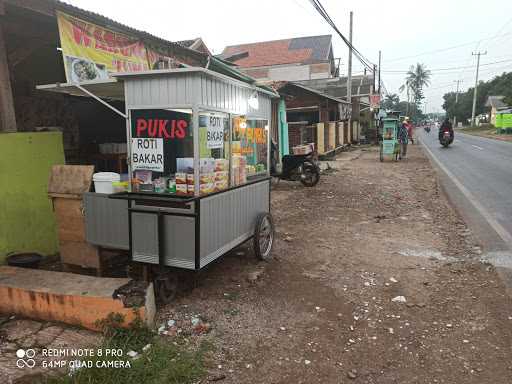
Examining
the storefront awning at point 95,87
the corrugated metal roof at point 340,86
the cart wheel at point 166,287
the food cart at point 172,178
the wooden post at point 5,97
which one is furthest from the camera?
the corrugated metal roof at point 340,86

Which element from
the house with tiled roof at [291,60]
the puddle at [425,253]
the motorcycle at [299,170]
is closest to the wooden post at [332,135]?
the motorcycle at [299,170]

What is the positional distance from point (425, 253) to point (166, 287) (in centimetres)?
394

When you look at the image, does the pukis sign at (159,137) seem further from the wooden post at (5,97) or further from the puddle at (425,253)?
the puddle at (425,253)

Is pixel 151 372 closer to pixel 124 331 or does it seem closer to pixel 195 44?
pixel 124 331

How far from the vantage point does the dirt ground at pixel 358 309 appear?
124 inches

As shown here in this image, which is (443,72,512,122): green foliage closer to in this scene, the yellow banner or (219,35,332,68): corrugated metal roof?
(219,35,332,68): corrugated metal roof

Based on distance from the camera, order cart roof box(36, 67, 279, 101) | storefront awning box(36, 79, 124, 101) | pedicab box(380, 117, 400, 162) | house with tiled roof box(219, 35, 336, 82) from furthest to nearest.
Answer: house with tiled roof box(219, 35, 336, 82)
pedicab box(380, 117, 400, 162)
storefront awning box(36, 79, 124, 101)
cart roof box(36, 67, 279, 101)

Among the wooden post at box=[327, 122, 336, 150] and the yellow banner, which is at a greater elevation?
the yellow banner

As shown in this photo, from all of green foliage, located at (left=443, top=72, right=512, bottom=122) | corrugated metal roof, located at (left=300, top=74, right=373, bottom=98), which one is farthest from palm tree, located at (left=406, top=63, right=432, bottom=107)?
corrugated metal roof, located at (left=300, top=74, right=373, bottom=98)

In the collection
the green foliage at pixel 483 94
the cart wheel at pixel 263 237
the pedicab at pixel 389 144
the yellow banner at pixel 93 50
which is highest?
the green foliage at pixel 483 94

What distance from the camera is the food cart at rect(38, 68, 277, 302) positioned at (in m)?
3.99

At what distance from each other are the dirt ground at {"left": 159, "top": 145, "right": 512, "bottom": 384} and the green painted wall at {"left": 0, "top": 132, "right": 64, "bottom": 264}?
2.52m

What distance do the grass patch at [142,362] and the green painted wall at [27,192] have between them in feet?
8.21

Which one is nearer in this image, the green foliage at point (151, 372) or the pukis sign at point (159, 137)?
the green foliage at point (151, 372)
